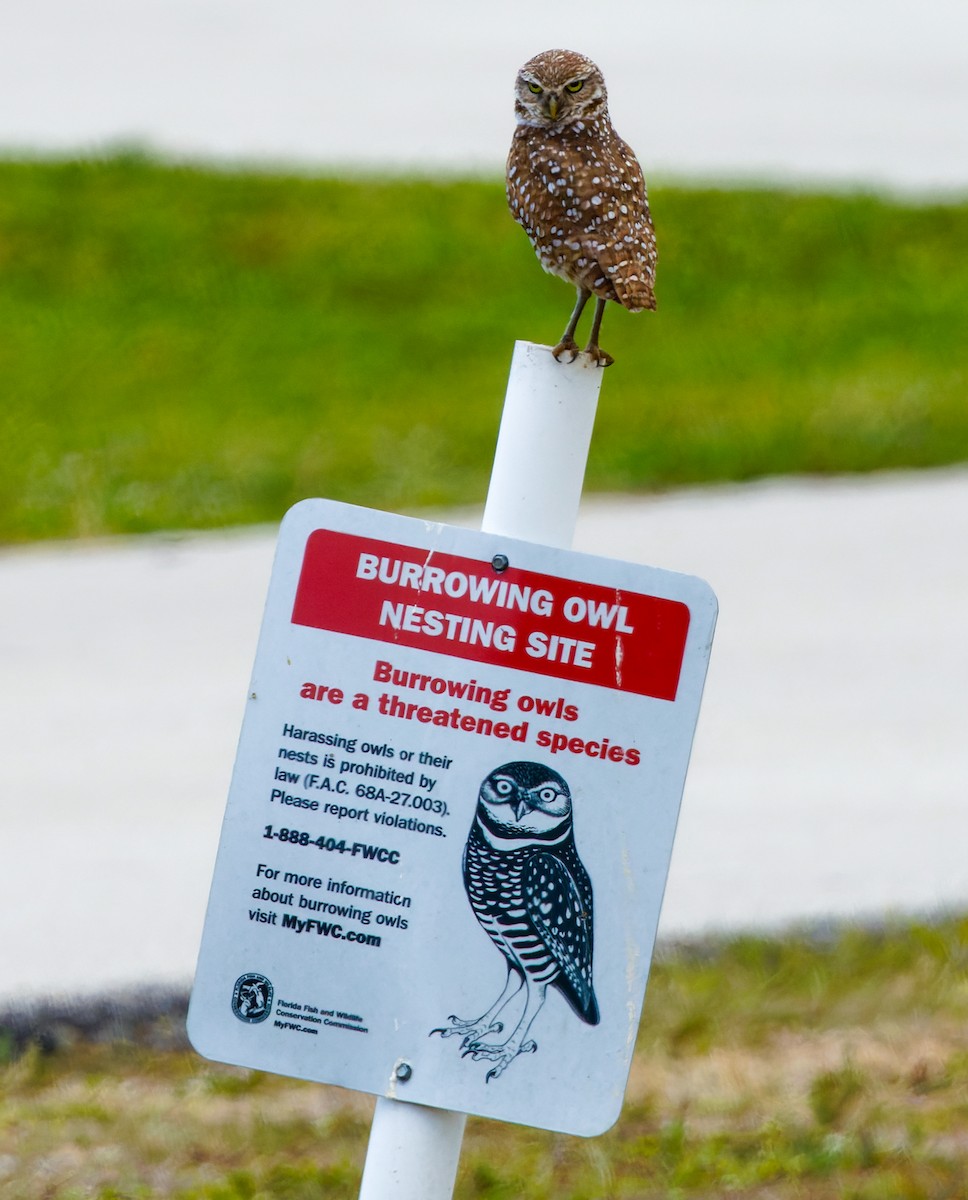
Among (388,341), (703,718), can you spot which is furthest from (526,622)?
(388,341)

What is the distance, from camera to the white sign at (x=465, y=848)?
2.01 metres

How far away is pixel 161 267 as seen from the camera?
33.8 feet

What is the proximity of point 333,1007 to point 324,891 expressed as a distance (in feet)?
0.46

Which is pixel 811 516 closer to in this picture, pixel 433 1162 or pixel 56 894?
pixel 56 894

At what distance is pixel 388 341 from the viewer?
9406mm

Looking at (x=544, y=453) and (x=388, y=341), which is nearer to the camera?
(x=544, y=453)

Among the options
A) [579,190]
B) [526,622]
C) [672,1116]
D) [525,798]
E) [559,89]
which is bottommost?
[672,1116]

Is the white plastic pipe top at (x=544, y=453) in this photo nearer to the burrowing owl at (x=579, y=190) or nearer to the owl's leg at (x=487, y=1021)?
the burrowing owl at (x=579, y=190)

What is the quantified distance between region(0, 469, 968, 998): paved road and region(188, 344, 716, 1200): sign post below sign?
1.84m

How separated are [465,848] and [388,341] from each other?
7613mm

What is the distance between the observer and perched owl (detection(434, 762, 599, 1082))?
6.57 feet

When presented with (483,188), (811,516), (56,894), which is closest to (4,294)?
(483,188)

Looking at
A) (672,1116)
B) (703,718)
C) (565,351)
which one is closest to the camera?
(565,351)

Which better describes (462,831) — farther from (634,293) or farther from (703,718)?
(703,718)
